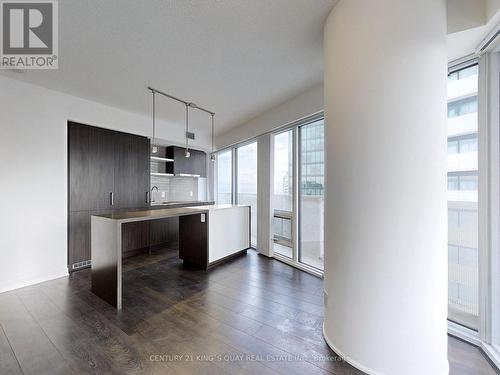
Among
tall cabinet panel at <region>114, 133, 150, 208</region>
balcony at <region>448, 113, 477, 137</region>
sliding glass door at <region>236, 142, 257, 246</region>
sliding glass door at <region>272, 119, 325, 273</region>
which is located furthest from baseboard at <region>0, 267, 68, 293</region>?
balcony at <region>448, 113, 477, 137</region>

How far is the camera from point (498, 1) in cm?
139

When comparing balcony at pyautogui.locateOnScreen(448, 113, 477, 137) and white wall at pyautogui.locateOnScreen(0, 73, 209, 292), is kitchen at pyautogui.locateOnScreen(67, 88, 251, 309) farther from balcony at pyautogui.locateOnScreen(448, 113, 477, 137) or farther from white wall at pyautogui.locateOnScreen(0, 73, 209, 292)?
balcony at pyautogui.locateOnScreen(448, 113, 477, 137)

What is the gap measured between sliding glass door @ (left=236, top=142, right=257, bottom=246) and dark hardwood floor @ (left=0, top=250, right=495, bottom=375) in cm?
191

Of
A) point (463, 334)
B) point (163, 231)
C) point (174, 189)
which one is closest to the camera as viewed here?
point (463, 334)

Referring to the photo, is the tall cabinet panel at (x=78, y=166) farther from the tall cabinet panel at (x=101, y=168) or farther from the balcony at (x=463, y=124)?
the balcony at (x=463, y=124)

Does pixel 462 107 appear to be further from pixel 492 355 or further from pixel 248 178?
pixel 248 178

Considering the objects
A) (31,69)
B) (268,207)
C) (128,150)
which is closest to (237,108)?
(268,207)

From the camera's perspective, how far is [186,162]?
221 inches

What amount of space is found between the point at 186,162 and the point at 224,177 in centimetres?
106

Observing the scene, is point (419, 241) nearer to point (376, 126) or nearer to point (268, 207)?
point (376, 126)

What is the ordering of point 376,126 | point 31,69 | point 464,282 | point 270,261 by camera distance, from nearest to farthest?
point 376,126, point 464,282, point 31,69, point 270,261

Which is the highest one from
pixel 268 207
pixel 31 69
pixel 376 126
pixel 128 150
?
pixel 31 69

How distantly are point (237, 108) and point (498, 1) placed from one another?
10.6 ft

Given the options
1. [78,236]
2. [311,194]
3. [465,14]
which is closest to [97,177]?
[78,236]
